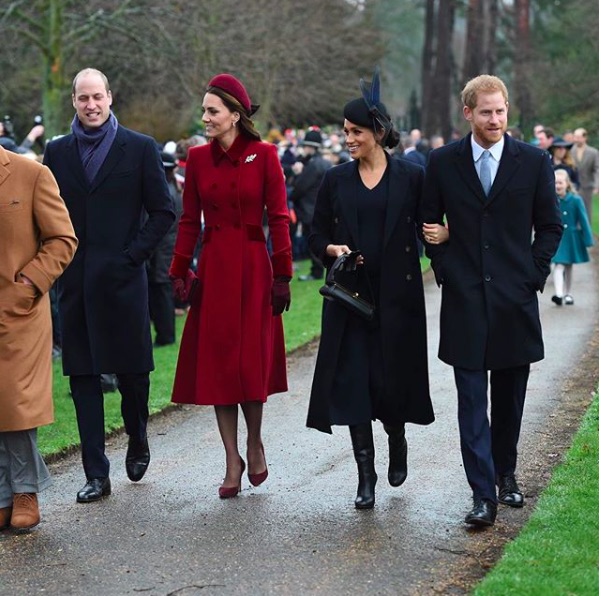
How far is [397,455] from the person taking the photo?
24.0 ft

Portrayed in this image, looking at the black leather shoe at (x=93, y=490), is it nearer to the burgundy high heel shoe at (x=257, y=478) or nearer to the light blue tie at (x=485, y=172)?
the burgundy high heel shoe at (x=257, y=478)

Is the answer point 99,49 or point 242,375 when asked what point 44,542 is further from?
point 99,49

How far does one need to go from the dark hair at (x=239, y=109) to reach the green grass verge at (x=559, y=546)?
238 centimetres

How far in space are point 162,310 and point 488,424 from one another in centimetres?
755

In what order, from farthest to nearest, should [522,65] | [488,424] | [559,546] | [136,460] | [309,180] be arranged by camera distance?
[522,65] < [309,180] < [136,460] < [488,424] < [559,546]

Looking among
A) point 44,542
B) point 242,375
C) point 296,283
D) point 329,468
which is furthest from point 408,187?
point 296,283

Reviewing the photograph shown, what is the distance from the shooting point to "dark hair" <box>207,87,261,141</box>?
733cm

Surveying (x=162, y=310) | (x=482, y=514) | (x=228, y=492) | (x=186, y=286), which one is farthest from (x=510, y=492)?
(x=162, y=310)

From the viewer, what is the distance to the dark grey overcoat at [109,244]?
24.3 feet

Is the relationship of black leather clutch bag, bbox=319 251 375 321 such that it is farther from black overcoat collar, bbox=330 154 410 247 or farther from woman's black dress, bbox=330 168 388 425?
black overcoat collar, bbox=330 154 410 247

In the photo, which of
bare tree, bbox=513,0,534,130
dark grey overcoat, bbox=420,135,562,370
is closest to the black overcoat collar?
dark grey overcoat, bbox=420,135,562,370

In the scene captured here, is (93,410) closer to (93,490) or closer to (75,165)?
(93,490)

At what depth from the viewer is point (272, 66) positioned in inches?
1366

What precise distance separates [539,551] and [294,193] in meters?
15.1
